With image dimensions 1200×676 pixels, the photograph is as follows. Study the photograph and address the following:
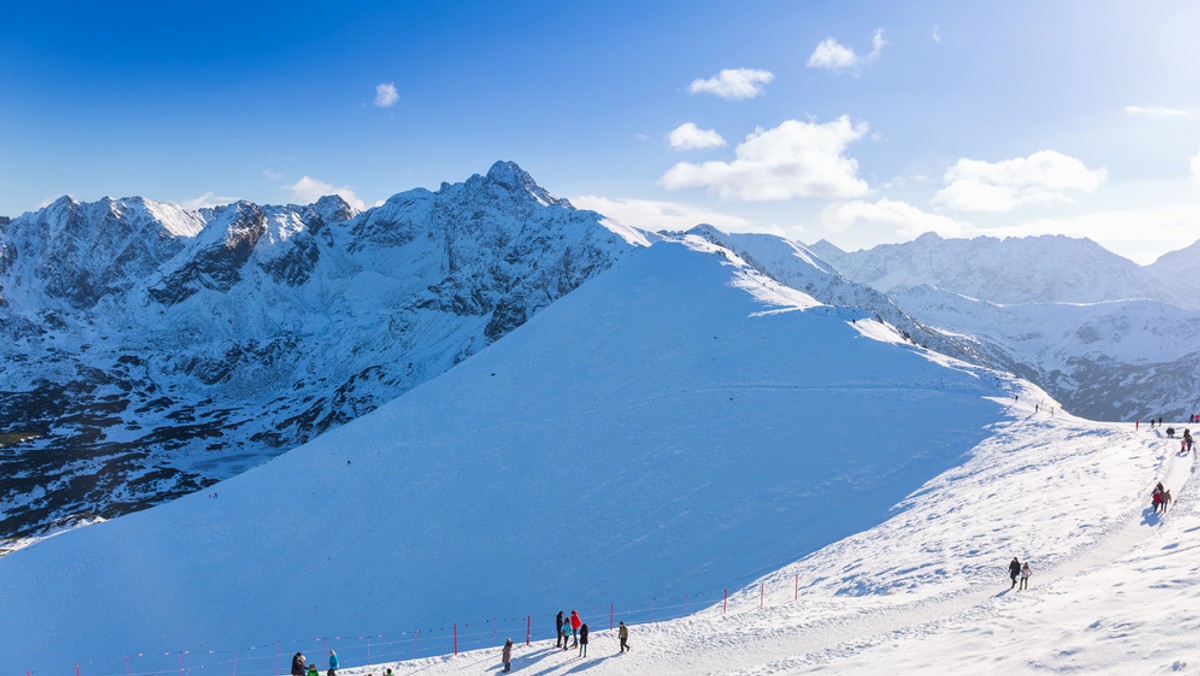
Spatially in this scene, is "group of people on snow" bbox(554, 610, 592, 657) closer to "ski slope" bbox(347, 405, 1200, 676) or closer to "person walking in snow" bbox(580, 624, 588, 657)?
"person walking in snow" bbox(580, 624, 588, 657)

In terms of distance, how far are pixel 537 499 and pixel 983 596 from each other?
3159 centimetres

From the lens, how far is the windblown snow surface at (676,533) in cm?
2184

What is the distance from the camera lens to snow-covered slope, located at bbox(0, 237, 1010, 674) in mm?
40531

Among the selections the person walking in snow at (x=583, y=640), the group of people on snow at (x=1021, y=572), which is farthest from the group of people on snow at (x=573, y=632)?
the group of people on snow at (x=1021, y=572)

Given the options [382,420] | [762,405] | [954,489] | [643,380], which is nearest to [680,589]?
[954,489]

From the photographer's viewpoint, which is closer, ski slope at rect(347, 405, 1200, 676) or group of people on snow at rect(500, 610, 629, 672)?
ski slope at rect(347, 405, 1200, 676)

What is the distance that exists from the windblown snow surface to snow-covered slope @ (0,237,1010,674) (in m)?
0.21

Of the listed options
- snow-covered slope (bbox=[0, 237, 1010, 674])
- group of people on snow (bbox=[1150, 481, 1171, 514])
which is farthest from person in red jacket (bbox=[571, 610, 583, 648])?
group of people on snow (bbox=[1150, 481, 1171, 514])

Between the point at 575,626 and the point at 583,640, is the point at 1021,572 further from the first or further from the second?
the point at 575,626

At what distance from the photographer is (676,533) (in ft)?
138

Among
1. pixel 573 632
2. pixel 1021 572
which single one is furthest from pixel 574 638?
pixel 1021 572

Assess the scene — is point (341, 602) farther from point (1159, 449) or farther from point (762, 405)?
point (1159, 449)

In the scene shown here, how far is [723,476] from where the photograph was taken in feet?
153

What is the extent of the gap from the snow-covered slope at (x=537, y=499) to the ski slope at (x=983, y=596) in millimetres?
6064
